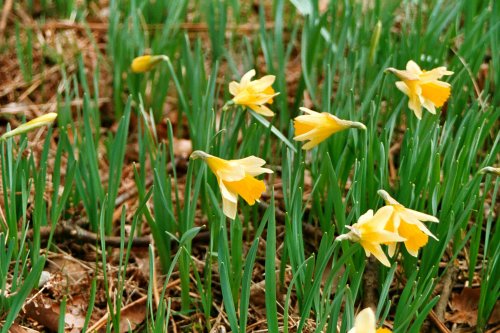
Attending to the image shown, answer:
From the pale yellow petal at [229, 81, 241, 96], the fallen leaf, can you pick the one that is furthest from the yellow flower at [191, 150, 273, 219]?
the fallen leaf

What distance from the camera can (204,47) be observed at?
12.3 feet

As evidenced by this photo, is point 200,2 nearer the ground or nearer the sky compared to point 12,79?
nearer the sky

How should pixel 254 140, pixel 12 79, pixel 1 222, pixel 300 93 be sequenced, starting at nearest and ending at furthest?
pixel 1 222 < pixel 254 140 < pixel 300 93 < pixel 12 79

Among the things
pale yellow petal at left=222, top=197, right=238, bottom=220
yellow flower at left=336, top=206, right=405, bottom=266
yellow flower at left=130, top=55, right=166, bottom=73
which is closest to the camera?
yellow flower at left=336, top=206, right=405, bottom=266

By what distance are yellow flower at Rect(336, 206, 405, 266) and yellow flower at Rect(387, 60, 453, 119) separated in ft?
2.03

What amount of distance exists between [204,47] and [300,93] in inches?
37.4

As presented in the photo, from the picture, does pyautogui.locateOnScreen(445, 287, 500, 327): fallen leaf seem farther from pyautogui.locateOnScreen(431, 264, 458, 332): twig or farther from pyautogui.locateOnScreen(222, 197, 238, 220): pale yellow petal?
pyautogui.locateOnScreen(222, 197, 238, 220): pale yellow petal

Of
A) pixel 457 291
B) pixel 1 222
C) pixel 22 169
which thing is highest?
pixel 22 169

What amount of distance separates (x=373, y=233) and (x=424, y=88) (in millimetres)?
742

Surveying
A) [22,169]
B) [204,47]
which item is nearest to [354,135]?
[22,169]

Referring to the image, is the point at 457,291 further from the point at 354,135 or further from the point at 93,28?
the point at 93,28

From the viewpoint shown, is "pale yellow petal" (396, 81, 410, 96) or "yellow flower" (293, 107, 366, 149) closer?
"yellow flower" (293, 107, 366, 149)

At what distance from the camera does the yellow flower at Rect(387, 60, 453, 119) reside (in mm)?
2232

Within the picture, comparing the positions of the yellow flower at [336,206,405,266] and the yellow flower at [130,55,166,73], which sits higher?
the yellow flower at [130,55,166,73]
